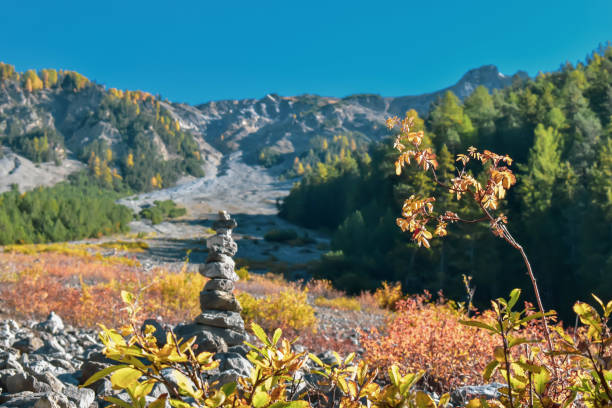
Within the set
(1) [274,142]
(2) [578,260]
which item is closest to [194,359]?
(2) [578,260]

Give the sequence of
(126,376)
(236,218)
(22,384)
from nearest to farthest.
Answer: (126,376) → (22,384) → (236,218)

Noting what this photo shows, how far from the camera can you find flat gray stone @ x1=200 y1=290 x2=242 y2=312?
5.81m

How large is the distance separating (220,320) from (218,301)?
1.29ft

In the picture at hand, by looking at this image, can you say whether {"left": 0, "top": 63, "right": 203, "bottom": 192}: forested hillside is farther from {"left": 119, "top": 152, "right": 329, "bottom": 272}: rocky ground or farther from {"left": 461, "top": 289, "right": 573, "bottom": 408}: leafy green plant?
{"left": 461, "top": 289, "right": 573, "bottom": 408}: leafy green plant

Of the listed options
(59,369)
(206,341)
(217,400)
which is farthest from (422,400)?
(59,369)

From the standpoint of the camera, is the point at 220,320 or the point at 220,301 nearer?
the point at 220,320

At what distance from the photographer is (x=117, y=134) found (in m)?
120

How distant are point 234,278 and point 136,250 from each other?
81.7 feet

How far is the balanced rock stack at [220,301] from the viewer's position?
5.34 m

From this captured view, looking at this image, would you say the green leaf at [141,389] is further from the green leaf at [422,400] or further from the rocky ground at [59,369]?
the rocky ground at [59,369]

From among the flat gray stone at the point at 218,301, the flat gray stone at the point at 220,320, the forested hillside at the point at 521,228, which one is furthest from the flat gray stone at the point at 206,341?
the forested hillside at the point at 521,228

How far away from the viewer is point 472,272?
57.1ft

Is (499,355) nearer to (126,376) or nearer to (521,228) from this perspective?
(126,376)

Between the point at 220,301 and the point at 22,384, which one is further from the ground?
the point at 22,384
